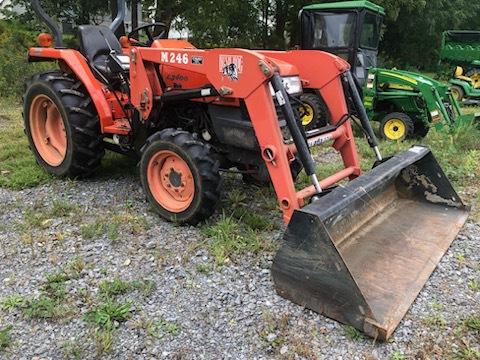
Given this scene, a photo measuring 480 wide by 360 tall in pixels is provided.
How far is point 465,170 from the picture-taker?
5613mm

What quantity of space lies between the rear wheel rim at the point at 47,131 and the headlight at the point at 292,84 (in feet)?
8.52

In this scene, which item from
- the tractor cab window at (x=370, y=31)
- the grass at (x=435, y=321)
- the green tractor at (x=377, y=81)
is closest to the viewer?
the grass at (x=435, y=321)

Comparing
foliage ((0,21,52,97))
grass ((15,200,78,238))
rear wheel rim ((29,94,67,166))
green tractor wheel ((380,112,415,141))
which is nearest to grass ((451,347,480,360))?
grass ((15,200,78,238))

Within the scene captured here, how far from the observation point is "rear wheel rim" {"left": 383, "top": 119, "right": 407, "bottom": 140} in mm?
7558

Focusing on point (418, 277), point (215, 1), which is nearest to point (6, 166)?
point (418, 277)

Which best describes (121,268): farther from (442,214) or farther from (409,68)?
(409,68)

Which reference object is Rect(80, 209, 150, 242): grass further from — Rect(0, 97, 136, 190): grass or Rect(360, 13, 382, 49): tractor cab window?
Rect(360, 13, 382, 49): tractor cab window

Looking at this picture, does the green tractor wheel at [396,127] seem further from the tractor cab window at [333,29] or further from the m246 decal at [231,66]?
the m246 decal at [231,66]

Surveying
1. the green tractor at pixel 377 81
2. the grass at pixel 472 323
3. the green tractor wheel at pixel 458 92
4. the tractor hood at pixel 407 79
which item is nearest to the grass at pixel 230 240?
the grass at pixel 472 323

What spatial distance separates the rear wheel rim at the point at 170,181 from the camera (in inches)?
152

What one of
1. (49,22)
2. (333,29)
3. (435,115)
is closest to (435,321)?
(49,22)

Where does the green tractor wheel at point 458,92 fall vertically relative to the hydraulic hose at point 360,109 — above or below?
below

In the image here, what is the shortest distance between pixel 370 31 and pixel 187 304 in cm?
676

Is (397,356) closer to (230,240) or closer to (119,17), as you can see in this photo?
(230,240)
